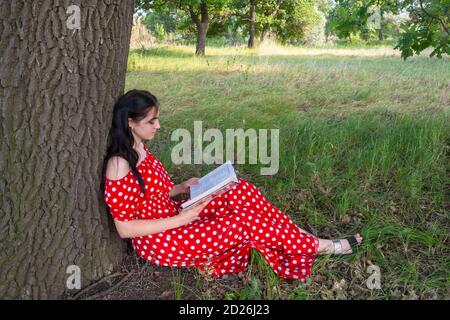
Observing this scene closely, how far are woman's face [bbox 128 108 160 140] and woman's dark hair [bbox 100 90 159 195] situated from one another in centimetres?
2

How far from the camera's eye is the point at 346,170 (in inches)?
129

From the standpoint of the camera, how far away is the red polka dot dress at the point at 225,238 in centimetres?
219

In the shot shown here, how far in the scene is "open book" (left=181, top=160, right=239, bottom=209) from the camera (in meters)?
2.04

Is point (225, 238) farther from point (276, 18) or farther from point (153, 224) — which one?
point (276, 18)

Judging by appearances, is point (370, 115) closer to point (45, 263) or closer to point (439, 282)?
point (439, 282)

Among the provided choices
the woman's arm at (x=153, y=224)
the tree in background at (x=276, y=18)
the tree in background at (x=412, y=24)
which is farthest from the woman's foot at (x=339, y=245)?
the tree in background at (x=276, y=18)

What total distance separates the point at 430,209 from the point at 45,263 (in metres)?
2.42

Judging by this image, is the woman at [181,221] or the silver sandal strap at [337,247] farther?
the silver sandal strap at [337,247]

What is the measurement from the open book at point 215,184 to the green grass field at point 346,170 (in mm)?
433

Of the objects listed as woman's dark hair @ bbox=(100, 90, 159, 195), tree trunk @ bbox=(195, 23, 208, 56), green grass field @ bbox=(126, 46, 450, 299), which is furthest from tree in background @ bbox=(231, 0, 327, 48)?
woman's dark hair @ bbox=(100, 90, 159, 195)

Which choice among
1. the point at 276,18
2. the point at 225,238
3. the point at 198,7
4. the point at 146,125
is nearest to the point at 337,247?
the point at 225,238

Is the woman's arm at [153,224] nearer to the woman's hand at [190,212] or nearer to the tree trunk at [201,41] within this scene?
the woman's hand at [190,212]

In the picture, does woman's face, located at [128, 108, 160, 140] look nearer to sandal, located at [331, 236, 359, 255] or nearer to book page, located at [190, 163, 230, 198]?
book page, located at [190, 163, 230, 198]

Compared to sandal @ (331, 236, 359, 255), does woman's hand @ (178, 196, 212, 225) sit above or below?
above
